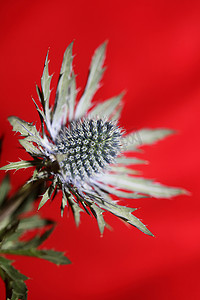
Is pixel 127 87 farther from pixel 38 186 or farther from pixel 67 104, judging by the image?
pixel 38 186

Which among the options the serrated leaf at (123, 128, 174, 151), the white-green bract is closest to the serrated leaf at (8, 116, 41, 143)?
the white-green bract

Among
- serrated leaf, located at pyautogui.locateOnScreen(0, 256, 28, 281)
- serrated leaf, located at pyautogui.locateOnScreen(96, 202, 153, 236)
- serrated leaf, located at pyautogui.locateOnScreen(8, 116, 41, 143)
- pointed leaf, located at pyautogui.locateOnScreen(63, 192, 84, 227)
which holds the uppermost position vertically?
serrated leaf, located at pyautogui.locateOnScreen(8, 116, 41, 143)

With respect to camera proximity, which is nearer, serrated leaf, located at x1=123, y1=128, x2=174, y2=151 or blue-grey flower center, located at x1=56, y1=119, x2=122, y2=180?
blue-grey flower center, located at x1=56, y1=119, x2=122, y2=180

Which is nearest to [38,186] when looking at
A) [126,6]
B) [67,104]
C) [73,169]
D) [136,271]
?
[73,169]

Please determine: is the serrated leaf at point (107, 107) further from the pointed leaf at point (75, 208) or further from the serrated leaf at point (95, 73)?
the pointed leaf at point (75, 208)

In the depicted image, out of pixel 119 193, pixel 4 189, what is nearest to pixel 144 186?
pixel 119 193

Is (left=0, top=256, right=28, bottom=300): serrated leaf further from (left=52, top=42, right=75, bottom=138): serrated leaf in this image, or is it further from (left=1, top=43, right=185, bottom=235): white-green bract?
(left=52, top=42, right=75, bottom=138): serrated leaf

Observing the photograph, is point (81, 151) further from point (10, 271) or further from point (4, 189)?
point (10, 271)
